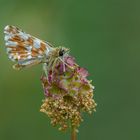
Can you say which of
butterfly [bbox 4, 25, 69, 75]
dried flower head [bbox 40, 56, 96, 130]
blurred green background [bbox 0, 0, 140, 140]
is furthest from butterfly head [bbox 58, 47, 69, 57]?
blurred green background [bbox 0, 0, 140, 140]

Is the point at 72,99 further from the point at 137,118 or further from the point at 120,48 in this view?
the point at 120,48

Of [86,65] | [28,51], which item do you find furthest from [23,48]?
[86,65]

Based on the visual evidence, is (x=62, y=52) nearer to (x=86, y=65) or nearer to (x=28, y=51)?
(x=28, y=51)

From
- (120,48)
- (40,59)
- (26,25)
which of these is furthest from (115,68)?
(40,59)

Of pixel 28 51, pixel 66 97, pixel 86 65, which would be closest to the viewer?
pixel 66 97

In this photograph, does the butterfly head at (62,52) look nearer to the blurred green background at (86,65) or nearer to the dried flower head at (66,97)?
the dried flower head at (66,97)

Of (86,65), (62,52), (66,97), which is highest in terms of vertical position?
(86,65)
